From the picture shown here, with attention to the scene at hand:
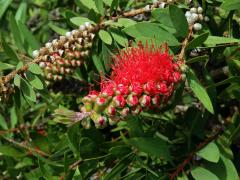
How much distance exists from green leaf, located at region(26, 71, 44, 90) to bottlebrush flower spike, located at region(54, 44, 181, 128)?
25 centimetres

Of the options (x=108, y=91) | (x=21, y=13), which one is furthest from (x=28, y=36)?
(x=108, y=91)

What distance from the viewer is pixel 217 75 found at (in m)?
2.11

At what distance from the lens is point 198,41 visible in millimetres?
1462

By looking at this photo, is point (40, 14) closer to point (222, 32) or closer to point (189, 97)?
point (189, 97)

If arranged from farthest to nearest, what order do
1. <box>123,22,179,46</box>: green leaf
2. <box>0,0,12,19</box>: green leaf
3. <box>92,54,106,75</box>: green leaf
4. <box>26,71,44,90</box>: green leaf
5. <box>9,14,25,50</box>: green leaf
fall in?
1. <box>0,0,12,19</box>: green leaf
2. <box>9,14,25,50</box>: green leaf
3. <box>92,54,106,75</box>: green leaf
4. <box>26,71,44,90</box>: green leaf
5. <box>123,22,179,46</box>: green leaf

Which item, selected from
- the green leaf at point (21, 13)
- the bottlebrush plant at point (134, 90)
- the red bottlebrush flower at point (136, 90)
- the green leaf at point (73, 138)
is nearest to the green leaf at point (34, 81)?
the bottlebrush plant at point (134, 90)

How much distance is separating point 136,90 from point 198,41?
24 cm

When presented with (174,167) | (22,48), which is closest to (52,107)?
(22,48)

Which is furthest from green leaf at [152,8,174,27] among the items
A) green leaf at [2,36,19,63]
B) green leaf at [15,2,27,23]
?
green leaf at [15,2,27,23]

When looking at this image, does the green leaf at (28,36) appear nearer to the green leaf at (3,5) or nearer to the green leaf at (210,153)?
the green leaf at (3,5)

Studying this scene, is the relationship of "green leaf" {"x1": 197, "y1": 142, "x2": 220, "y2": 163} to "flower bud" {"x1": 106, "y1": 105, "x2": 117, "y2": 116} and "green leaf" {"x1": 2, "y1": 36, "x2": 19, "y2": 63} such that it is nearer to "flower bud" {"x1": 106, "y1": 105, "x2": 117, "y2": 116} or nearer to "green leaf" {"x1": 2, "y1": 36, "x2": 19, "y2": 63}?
"flower bud" {"x1": 106, "y1": 105, "x2": 117, "y2": 116}

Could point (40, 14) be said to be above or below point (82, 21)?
below

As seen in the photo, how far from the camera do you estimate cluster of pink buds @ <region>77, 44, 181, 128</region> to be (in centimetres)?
135

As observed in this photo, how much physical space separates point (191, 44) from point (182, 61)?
0.06 m
